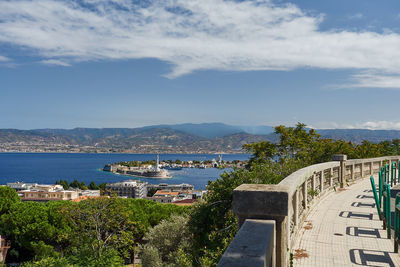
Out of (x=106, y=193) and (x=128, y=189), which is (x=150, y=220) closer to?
(x=106, y=193)

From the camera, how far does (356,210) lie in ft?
25.7

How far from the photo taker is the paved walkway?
474 centimetres

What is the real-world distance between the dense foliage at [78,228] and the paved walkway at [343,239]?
13834 millimetres

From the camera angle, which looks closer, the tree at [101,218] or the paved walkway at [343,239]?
the paved walkway at [343,239]

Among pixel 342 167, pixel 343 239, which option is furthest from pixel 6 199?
pixel 343 239

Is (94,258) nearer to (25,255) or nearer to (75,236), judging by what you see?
(75,236)

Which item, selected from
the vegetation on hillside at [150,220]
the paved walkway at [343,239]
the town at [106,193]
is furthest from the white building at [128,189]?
the paved walkway at [343,239]

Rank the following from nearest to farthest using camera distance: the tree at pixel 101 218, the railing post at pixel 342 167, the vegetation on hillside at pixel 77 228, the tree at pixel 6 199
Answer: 1. the railing post at pixel 342 167
2. the vegetation on hillside at pixel 77 228
3. the tree at pixel 101 218
4. the tree at pixel 6 199

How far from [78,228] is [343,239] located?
2151 centimetres

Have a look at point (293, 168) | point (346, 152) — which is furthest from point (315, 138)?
point (293, 168)

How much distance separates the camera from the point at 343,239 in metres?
5.63

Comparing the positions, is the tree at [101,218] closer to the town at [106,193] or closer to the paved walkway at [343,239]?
the paved walkway at [343,239]

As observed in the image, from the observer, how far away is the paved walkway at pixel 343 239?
4742 millimetres

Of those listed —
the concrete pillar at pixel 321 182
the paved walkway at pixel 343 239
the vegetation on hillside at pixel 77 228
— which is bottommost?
the vegetation on hillside at pixel 77 228
